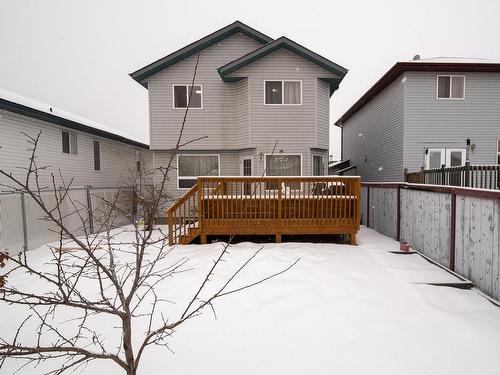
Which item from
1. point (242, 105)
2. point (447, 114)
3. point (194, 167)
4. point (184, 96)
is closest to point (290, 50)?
point (242, 105)

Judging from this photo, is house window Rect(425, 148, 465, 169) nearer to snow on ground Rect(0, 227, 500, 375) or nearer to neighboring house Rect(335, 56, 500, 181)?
neighboring house Rect(335, 56, 500, 181)

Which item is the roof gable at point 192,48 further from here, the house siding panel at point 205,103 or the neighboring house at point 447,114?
the neighboring house at point 447,114

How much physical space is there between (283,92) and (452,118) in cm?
774

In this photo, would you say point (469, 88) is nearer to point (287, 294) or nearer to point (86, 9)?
point (287, 294)

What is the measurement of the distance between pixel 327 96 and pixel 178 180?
7.88 meters

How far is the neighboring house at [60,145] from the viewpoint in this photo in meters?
Result: 9.73

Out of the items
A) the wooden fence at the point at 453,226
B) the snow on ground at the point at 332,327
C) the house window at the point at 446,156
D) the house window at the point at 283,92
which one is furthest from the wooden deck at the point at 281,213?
the house window at the point at 446,156

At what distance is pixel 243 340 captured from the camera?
3189 mm

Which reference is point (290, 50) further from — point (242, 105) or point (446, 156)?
point (446, 156)

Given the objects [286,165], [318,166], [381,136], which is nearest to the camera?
[286,165]

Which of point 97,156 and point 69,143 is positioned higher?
point 69,143

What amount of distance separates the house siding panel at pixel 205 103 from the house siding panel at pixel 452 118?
7890 millimetres

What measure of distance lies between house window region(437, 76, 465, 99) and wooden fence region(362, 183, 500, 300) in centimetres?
710

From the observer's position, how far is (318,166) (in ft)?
40.8
